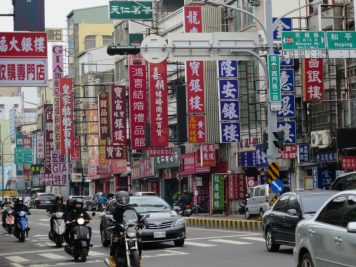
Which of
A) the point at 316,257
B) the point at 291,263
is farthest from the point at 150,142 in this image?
the point at 316,257

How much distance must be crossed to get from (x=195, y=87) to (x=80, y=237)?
28.2 metres

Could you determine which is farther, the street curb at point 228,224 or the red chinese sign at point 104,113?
the red chinese sign at point 104,113

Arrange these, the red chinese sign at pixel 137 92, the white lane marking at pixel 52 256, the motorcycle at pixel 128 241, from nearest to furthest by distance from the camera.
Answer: the motorcycle at pixel 128 241, the white lane marking at pixel 52 256, the red chinese sign at pixel 137 92

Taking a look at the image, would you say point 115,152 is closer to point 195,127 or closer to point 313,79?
point 195,127

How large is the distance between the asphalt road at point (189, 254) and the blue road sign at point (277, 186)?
2238 millimetres

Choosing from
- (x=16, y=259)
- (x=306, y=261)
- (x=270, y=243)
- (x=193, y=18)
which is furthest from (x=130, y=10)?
(x=306, y=261)

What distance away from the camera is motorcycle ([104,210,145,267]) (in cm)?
1407

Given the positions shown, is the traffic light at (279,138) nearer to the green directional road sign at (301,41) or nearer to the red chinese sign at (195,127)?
the green directional road sign at (301,41)

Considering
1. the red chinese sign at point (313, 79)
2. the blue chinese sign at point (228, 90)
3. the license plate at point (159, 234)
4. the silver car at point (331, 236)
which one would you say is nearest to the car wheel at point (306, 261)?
the silver car at point (331, 236)

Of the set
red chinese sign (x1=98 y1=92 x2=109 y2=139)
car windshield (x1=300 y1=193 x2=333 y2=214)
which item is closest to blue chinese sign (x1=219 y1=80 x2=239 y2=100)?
red chinese sign (x1=98 y1=92 x2=109 y2=139)

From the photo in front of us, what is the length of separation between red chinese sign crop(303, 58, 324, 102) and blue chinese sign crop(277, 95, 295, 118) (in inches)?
45.0

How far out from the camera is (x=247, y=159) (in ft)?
160

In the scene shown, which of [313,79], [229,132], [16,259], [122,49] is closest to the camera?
[16,259]

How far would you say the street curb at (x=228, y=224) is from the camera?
3207cm
